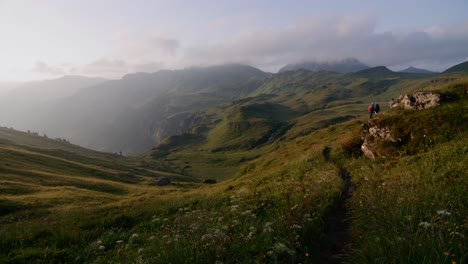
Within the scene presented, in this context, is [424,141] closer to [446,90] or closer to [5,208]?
[446,90]

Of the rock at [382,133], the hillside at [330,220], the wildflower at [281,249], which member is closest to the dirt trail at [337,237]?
the hillside at [330,220]

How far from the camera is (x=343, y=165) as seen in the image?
2231cm

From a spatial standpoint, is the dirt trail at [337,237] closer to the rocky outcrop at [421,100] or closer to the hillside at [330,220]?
the hillside at [330,220]

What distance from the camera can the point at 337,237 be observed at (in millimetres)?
9648

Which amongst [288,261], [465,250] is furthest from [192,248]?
[465,250]

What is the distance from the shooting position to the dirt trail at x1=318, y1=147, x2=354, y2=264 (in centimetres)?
819

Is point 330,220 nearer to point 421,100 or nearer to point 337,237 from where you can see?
point 337,237

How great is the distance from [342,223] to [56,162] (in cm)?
8695

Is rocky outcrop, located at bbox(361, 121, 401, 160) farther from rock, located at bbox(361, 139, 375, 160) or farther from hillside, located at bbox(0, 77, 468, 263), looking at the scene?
hillside, located at bbox(0, 77, 468, 263)

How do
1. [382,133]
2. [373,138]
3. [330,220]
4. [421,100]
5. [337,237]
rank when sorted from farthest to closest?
[421,100] < [373,138] < [382,133] < [330,220] < [337,237]

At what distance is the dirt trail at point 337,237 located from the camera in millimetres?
8188

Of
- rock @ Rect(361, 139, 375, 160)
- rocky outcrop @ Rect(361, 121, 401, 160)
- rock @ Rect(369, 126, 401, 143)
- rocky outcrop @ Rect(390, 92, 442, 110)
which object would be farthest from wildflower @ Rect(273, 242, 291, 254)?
rocky outcrop @ Rect(390, 92, 442, 110)

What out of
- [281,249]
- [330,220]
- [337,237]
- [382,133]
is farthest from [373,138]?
[281,249]

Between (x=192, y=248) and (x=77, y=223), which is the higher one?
(x=192, y=248)
